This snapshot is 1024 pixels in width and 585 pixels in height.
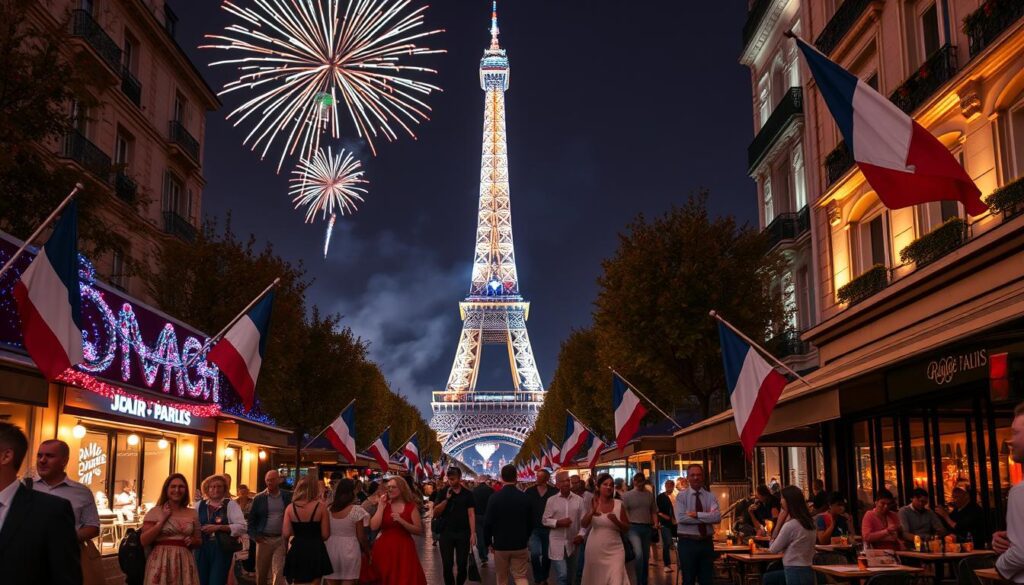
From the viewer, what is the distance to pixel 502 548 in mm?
13828

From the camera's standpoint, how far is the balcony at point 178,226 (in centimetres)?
3266

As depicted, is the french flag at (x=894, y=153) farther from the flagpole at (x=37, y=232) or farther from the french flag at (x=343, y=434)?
the french flag at (x=343, y=434)

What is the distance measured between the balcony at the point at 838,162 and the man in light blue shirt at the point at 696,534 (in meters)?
10.7

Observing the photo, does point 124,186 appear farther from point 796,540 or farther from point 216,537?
point 796,540

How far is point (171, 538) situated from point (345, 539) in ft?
6.03

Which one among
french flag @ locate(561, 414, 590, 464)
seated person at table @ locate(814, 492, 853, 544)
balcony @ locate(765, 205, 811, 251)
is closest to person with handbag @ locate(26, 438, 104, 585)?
seated person at table @ locate(814, 492, 853, 544)

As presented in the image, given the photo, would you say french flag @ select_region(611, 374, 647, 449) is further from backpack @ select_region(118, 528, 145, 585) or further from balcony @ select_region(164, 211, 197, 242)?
backpack @ select_region(118, 528, 145, 585)

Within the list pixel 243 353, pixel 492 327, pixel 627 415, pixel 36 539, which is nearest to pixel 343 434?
pixel 627 415

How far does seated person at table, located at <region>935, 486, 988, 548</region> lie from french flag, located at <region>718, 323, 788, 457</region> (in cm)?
315

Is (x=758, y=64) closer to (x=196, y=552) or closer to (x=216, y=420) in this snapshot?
(x=216, y=420)

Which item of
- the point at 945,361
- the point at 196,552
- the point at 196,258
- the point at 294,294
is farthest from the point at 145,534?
the point at 294,294

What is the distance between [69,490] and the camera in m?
7.59

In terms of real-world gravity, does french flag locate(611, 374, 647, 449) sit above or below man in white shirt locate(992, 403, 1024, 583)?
above

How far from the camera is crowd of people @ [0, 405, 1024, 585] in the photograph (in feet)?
16.6
